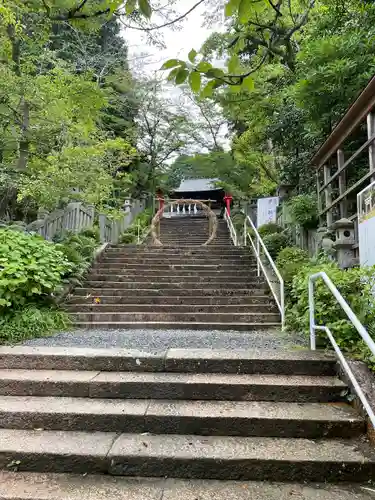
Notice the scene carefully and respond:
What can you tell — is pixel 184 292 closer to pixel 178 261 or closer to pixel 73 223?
pixel 178 261

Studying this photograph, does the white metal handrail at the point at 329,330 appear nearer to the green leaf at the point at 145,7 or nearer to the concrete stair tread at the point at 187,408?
the concrete stair tread at the point at 187,408

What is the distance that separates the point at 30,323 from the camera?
455cm

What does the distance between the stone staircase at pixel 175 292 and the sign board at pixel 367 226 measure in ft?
5.90

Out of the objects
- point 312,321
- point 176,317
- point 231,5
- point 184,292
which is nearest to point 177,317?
point 176,317

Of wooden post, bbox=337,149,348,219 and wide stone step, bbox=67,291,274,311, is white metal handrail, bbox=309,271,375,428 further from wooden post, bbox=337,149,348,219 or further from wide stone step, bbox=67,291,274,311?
wooden post, bbox=337,149,348,219

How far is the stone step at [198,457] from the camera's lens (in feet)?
7.06

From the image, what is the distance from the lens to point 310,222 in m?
7.91

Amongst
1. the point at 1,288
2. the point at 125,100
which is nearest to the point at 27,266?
the point at 1,288

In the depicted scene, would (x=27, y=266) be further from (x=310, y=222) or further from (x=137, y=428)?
(x=310, y=222)

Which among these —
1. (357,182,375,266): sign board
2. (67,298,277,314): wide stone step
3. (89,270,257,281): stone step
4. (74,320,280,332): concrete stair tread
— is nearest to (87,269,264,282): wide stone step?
(89,270,257,281): stone step

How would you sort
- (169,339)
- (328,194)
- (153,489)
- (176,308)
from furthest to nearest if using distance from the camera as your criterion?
1. (328,194)
2. (176,308)
3. (169,339)
4. (153,489)

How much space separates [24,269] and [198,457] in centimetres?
350

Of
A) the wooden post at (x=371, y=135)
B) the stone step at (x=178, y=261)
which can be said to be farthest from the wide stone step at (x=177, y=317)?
the wooden post at (x=371, y=135)

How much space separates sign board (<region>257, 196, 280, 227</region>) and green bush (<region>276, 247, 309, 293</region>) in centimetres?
420
